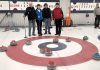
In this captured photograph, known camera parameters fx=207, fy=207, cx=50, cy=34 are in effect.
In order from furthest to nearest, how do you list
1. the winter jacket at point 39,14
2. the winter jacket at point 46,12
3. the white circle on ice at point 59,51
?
the winter jacket at point 46,12
the winter jacket at point 39,14
the white circle on ice at point 59,51

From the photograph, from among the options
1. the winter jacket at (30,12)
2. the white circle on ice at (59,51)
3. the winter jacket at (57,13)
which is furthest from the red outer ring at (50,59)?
the winter jacket at (57,13)

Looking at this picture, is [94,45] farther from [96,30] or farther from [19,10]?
[19,10]

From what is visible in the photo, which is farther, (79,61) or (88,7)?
(88,7)

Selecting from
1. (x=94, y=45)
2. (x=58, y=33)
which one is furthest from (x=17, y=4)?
(x=94, y=45)

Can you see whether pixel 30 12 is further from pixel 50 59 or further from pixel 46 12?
pixel 50 59

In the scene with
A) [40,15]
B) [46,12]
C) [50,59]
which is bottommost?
[50,59]

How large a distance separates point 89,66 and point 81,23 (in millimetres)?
6758

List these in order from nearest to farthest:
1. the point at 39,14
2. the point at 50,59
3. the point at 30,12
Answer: the point at 50,59
the point at 30,12
the point at 39,14

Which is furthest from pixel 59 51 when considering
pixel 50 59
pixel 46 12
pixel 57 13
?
pixel 46 12

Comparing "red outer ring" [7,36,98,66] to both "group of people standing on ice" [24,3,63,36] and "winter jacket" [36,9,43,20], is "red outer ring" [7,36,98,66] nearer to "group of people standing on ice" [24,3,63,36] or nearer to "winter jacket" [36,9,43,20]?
"group of people standing on ice" [24,3,63,36]

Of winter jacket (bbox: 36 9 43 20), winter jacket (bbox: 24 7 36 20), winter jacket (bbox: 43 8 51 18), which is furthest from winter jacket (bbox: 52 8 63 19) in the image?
winter jacket (bbox: 24 7 36 20)

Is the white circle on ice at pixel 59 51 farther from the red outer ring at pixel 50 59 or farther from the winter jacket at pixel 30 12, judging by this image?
the winter jacket at pixel 30 12

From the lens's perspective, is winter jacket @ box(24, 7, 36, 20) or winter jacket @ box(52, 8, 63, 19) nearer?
winter jacket @ box(24, 7, 36, 20)

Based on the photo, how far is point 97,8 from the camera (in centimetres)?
1101
